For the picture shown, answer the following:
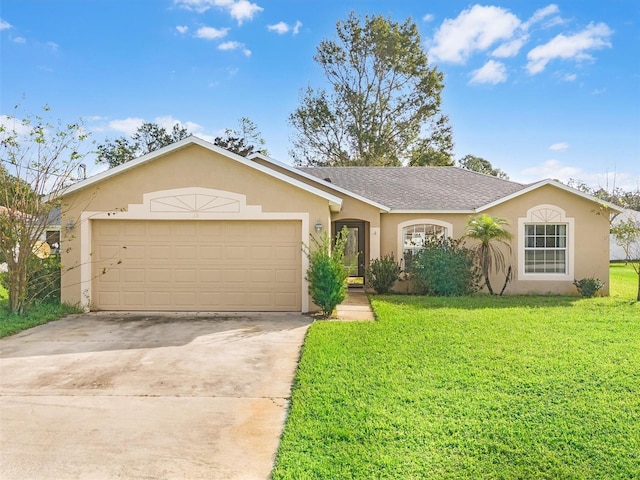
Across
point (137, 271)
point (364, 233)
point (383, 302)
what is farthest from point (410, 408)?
point (364, 233)

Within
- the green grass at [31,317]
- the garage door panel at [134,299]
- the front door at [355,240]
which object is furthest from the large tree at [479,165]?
the green grass at [31,317]

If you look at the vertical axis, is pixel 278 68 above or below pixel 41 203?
above

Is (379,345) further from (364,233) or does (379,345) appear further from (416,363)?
(364,233)

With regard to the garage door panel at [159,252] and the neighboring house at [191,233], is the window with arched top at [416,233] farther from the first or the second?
the garage door panel at [159,252]

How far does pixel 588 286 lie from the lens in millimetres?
13555

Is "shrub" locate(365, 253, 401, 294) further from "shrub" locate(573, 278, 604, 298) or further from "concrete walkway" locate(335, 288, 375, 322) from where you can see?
"shrub" locate(573, 278, 604, 298)

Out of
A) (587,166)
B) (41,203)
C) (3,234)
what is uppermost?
(587,166)

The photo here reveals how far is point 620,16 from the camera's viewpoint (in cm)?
1340

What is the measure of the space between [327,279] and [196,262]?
11.8 feet

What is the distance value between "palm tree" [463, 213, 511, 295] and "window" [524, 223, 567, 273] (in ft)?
2.52

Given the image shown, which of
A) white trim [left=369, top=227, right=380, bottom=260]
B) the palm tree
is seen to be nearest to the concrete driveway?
white trim [left=369, top=227, right=380, bottom=260]

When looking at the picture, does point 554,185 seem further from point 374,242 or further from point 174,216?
point 174,216

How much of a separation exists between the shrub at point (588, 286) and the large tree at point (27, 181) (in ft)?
49.4

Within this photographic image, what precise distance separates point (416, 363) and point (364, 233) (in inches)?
400
